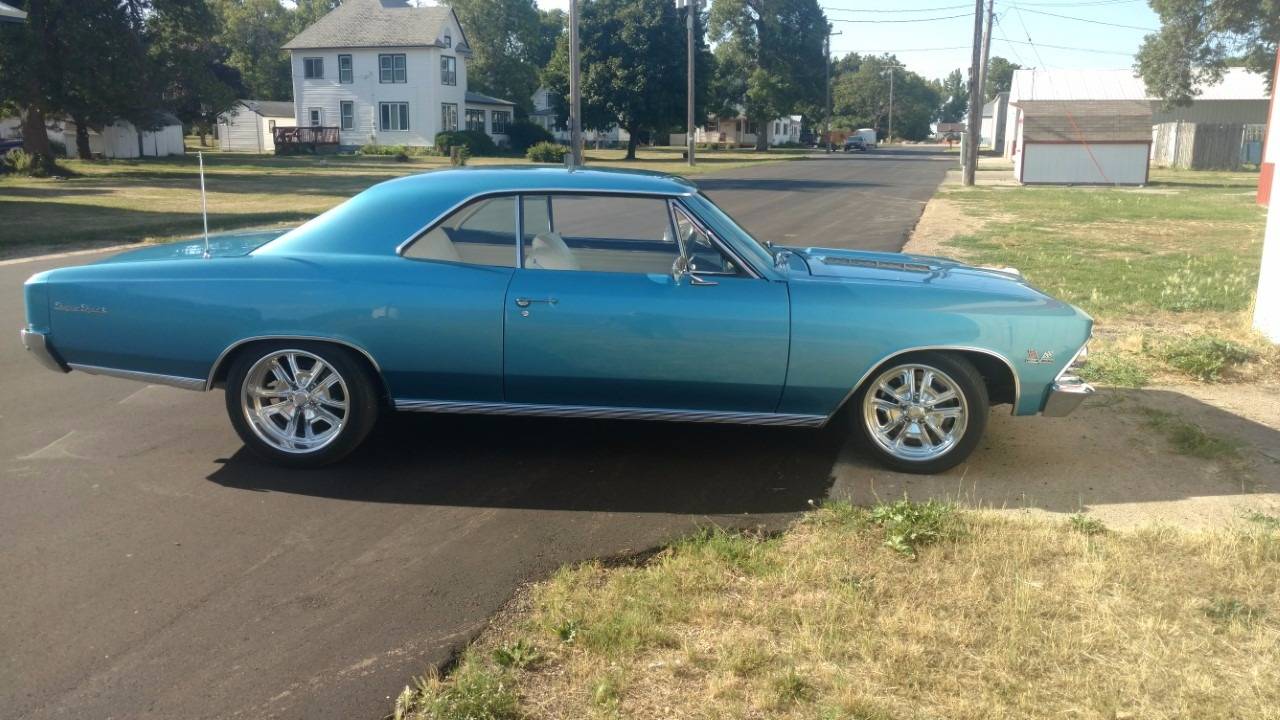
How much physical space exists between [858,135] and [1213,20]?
147 ft

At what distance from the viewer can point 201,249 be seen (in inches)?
226

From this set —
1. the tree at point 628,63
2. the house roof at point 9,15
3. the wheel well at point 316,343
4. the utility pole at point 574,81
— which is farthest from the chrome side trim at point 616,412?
the tree at point 628,63

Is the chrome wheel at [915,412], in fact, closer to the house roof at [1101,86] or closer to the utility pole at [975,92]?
the utility pole at [975,92]

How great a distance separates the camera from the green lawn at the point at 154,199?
1679cm

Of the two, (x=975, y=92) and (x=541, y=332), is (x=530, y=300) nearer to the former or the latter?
(x=541, y=332)

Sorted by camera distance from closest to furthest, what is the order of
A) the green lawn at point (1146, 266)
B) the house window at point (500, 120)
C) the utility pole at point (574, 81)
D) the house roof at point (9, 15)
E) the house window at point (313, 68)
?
the green lawn at point (1146, 266), the house roof at point (9, 15), the utility pole at point (574, 81), the house window at point (313, 68), the house window at point (500, 120)

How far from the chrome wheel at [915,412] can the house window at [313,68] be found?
56775 mm

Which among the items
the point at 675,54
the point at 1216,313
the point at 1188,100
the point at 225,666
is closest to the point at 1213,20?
the point at 1188,100

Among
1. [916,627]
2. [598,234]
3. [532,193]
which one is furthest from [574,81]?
[916,627]

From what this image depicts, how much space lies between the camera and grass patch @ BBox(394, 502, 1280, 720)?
3.18m

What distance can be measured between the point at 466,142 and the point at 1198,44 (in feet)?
114

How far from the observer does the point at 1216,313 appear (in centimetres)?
1003

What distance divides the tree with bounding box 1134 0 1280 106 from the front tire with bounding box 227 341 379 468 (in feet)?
160

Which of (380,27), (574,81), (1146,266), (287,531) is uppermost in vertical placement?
(380,27)
